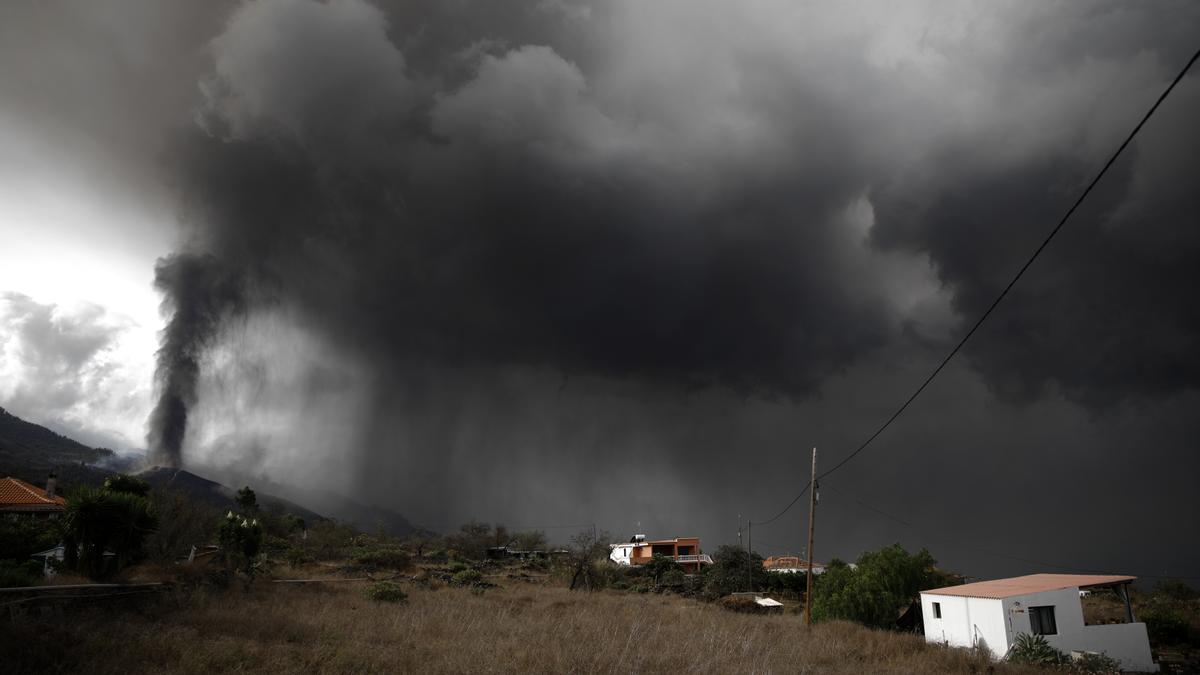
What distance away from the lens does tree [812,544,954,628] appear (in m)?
37.2

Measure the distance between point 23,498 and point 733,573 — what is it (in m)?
66.7

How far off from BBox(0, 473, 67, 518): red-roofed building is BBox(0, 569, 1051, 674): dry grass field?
3223 centimetres

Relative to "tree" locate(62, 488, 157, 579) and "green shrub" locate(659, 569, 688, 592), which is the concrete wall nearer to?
"green shrub" locate(659, 569, 688, 592)

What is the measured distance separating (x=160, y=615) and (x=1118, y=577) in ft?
142

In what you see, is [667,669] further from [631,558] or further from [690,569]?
[631,558]

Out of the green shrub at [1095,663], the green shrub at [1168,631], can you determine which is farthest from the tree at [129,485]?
the green shrub at [1168,631]

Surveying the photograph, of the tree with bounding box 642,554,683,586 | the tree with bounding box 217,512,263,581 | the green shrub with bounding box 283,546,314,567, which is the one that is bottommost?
the green shrub with bounding box 283,546,314,567

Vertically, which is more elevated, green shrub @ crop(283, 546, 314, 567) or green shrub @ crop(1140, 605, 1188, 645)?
green shrub @ crop(1140, 605, 1188, 645)

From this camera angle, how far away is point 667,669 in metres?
14.2

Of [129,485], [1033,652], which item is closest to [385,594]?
[129,485]

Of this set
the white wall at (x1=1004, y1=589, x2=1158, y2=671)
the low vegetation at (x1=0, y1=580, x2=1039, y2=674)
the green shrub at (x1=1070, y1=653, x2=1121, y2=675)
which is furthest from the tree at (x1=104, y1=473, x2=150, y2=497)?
the green shrub at (x1=1070, y1=653, x2=1121, y2=675)

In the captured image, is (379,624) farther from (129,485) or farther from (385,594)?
(129,485)

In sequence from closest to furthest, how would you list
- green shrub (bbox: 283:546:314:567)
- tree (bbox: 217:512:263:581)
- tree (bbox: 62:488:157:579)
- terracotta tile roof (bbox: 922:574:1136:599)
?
tree (bbox: 62:488:157:579) → terracotta tile roof (bbox: 922:574:1136:599) → tree (bbox: 217:512:263:581) → green shrub (bbox: 283:546:314:567)

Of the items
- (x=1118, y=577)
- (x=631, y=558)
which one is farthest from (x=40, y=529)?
(x=631, y=558)
